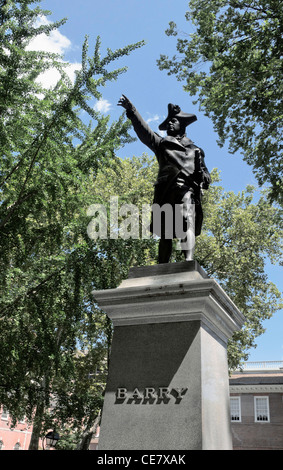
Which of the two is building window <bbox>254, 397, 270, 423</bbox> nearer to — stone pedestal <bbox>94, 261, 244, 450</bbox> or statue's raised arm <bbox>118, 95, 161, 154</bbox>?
stone pedestal <bbox>94, 261, 244, 450</bbox>

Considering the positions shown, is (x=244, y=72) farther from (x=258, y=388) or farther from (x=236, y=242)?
(x=258, y=388)

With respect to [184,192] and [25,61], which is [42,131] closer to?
[25,61]

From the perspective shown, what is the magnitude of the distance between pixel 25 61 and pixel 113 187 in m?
13.5

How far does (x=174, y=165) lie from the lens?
4.84 metres

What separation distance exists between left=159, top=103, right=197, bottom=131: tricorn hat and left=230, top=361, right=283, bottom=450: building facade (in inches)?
1311

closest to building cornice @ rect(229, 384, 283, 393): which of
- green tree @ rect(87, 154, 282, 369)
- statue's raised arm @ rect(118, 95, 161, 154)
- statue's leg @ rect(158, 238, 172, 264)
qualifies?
green tree @ rect(87, 154, 282, 369)

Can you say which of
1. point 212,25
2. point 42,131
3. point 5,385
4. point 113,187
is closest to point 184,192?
point 42,131

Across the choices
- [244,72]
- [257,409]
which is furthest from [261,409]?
[244,72]

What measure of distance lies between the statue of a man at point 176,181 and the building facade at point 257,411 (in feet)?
108

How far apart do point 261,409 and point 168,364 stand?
3461cm

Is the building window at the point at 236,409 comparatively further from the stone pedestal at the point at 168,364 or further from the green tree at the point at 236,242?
the stone pedestal at the point at 168,364

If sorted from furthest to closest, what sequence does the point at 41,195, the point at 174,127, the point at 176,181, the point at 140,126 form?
the point at 41,195
the point at 174,127
the point at 140,126
the point at 176,181

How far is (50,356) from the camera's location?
31.6 ft

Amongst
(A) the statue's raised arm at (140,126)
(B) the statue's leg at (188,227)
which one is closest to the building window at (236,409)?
(B) the statue's leg at (188,227)
